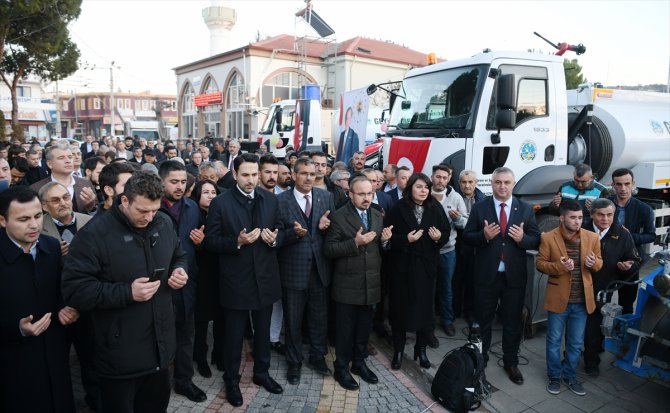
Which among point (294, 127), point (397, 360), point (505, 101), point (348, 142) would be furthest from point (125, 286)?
point (294, 127)

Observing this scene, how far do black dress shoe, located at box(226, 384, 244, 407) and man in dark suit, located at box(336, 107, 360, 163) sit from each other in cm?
530

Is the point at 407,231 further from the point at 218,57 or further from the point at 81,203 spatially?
the point at 218,57

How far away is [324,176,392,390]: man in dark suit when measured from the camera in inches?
162

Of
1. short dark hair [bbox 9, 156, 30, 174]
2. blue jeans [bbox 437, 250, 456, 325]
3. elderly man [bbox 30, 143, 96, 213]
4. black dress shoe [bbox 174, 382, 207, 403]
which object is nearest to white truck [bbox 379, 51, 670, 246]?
blue jeans [bbox 437, 250, 456, 325]

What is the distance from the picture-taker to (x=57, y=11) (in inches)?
589

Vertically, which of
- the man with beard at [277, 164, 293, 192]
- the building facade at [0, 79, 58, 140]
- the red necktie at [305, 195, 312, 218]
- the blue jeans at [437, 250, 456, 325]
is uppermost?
the building facade at [0, 79, 58, 140]

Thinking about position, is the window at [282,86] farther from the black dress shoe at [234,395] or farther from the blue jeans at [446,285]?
the black dress shoe at [234,395]

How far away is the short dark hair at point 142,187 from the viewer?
2609 millimetres

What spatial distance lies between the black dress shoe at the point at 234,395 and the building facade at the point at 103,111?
214ft

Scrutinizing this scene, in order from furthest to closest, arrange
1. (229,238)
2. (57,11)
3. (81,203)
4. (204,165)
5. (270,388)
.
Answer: (57,11)
(204,165)
(81,203)
(270,388)
(229,238)

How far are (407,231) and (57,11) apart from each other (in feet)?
52.4

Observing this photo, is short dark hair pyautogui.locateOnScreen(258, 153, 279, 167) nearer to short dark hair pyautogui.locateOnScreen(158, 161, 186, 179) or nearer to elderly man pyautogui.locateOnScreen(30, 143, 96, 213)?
short dark hair pyautogui.locateOnScreen(158, 161, 186, 179)

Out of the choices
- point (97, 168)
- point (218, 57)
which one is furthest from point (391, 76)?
point (97, 168)

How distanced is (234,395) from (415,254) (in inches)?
79.8
